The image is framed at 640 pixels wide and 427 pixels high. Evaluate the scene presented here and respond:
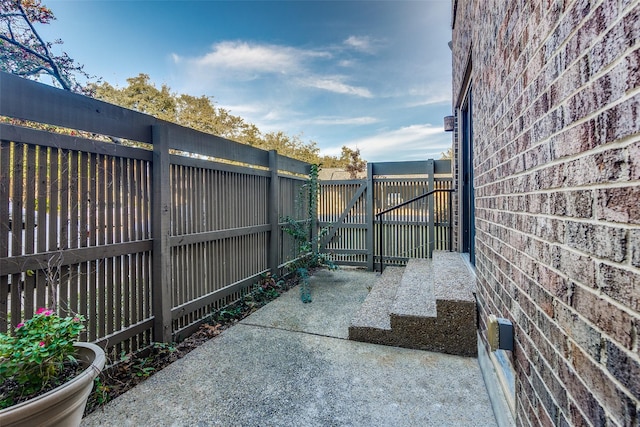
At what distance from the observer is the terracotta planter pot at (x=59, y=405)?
1223mm

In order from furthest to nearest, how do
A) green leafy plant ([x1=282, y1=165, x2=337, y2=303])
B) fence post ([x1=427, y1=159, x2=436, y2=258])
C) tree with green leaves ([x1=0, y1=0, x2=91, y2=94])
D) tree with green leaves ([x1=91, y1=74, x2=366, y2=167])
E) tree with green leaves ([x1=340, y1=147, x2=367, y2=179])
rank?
tree with green leaves ([x1=340, y1=147, x2=367, y2=179]), tree with green leaves ([x1=91, y1=74, x2=366, y2=167]), fence post ([x1=427, y1=159, x2=436, y2=258]), green leafy plant ([x1=282, y1=165, x2=337, y2=303]), tree with green leaves ([x1=0, y1=0, x2=91, y2=94])

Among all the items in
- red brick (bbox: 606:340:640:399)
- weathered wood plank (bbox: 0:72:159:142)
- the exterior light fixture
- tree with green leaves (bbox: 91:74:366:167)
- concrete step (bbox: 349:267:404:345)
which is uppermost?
tree with green leaves (bbox: 91:74:366:167)

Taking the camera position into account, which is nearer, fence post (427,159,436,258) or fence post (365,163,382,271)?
fence post (427,159,436,258)

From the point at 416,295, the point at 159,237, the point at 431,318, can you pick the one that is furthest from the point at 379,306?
the point at 159,237

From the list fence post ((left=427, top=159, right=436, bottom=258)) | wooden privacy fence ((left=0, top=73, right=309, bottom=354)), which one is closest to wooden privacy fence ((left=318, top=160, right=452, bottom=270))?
fence post ((left=427, top=159, right=436, bottom=258))

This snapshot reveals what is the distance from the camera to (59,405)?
1364 millimetres

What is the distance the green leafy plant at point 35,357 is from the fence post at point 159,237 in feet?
3.70

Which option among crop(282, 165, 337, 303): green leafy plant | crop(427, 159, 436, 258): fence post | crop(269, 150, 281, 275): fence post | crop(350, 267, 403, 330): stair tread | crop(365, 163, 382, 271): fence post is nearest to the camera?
crop(350, 267, 403, 330): stair tread

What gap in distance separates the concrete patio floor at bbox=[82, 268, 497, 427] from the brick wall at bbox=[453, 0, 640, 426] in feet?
2.64

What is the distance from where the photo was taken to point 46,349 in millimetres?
1444

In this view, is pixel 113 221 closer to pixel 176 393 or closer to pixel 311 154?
pixel 176 393

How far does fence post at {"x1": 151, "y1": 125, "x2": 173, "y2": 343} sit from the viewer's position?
8.93 feet

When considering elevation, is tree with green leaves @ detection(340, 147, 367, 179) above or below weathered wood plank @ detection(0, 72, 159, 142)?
above

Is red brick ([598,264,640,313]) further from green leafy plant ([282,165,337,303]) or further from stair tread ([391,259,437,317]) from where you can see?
green leafy plant ([282,165,337,303])
